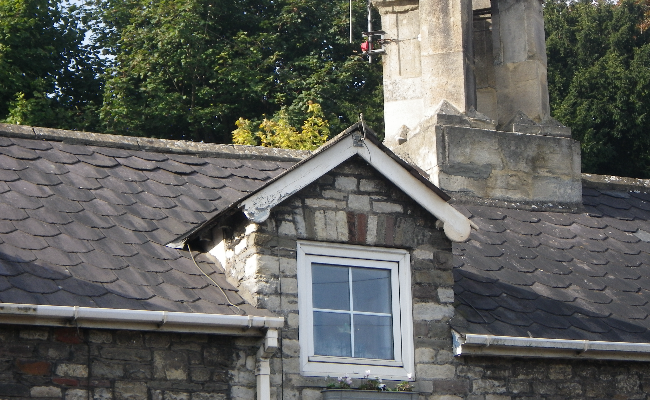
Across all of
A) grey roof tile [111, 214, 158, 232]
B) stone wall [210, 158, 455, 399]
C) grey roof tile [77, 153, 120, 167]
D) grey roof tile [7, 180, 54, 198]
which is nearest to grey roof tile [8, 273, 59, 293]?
grey roof tile [111, 214, 158, 232]

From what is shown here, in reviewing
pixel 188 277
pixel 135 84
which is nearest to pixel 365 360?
pixel 188 277

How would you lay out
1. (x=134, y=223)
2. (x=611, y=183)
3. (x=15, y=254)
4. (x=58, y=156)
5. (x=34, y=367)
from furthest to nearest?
1. (x=611, y=183)
2. (x=58, y=156)
3. (x=134, y=223)
4. (x=15, y=254)
5. (x=34, y=367)

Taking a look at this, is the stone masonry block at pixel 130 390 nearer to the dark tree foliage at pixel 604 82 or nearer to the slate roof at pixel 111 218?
the slate roof at pixel 111 218

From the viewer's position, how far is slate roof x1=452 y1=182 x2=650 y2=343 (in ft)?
33.3

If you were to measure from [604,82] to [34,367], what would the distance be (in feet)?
65.3

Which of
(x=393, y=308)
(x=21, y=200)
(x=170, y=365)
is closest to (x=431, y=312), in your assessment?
(x=393, y=308)

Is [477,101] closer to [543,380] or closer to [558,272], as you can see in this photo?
[558,272]

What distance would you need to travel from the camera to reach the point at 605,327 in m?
10.4

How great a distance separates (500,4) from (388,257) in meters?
4.95

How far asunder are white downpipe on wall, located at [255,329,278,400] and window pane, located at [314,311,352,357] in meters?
0.51

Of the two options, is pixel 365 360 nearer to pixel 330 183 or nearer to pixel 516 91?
pixel 330 183

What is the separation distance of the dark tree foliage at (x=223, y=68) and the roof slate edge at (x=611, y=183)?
34.9 ft

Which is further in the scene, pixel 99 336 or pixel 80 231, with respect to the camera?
pixel 80 231

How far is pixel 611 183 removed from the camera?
13.4 m
